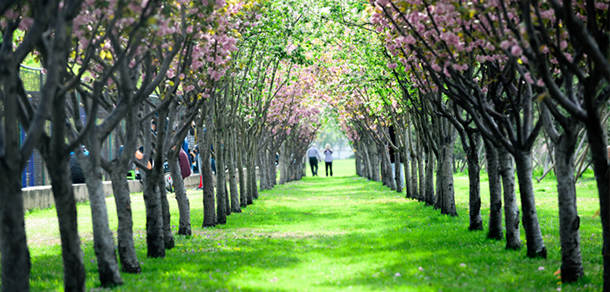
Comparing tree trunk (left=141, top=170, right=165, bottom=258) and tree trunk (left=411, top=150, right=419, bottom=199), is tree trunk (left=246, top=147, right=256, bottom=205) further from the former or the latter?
tree trunk (left=141, top=170, right=165, bottom=258)

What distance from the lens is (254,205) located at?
25.4 meters

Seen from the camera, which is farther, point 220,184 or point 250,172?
point 250,172

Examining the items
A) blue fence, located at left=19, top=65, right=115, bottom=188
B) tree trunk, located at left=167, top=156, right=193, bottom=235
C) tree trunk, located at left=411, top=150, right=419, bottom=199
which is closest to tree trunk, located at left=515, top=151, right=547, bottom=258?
tree trunk, located at left=167, top=156, right=193, bottom=235

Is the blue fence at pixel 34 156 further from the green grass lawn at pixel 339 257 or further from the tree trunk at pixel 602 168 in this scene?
the tree trunk at pixel 602 168

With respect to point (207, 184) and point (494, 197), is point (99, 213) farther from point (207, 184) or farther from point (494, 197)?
point (207, 184)

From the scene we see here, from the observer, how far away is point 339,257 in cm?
1120

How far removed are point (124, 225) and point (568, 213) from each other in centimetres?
604

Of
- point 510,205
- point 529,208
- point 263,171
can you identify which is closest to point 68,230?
point 529,208

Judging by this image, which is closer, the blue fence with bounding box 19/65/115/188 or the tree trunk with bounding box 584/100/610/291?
the tree trunk with bounding box 584/100/610/291

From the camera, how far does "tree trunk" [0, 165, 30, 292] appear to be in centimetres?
685

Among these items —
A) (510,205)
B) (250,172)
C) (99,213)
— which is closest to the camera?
(99,213)

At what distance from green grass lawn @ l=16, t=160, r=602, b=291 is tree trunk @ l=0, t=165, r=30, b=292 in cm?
152

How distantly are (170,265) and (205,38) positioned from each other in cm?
375

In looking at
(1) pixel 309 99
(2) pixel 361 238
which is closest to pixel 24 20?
(2) pixel 361 238
